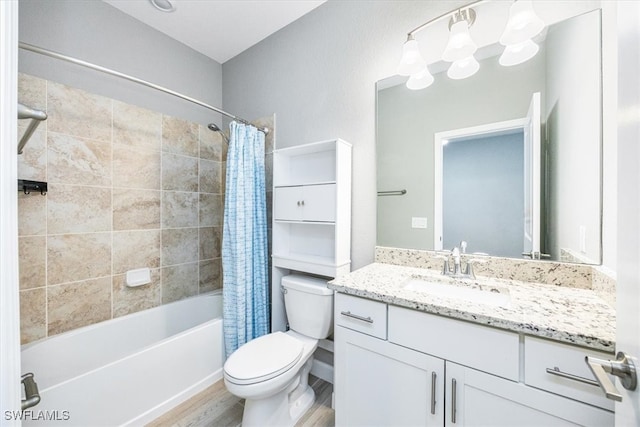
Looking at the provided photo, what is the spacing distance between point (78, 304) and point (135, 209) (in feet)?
2.34

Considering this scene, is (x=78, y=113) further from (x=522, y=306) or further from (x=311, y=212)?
(x=522, y=306)

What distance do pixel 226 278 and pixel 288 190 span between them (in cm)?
78

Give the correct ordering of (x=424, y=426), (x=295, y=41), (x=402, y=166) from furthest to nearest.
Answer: (x=295, y=41)
(x=402, y=166)
(x=424, y=426)

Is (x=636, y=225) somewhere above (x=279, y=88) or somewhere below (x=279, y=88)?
below

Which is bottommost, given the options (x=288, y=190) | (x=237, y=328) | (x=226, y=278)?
(x=237, y=328)

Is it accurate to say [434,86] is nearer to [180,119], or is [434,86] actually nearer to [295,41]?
[295,41]

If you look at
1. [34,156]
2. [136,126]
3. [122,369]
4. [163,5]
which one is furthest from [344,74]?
[122,369]

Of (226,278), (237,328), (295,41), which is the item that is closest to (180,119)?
(295,41)

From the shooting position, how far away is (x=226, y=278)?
5.93 feet

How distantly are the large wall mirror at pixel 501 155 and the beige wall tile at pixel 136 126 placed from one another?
1.77 meters

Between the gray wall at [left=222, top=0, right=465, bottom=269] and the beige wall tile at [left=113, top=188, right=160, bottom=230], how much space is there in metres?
1.13

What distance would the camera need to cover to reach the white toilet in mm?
1227

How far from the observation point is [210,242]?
2.40 meters

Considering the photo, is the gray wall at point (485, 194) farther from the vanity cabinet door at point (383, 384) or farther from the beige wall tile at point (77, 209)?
the beige wall tile at point (77, 209)
